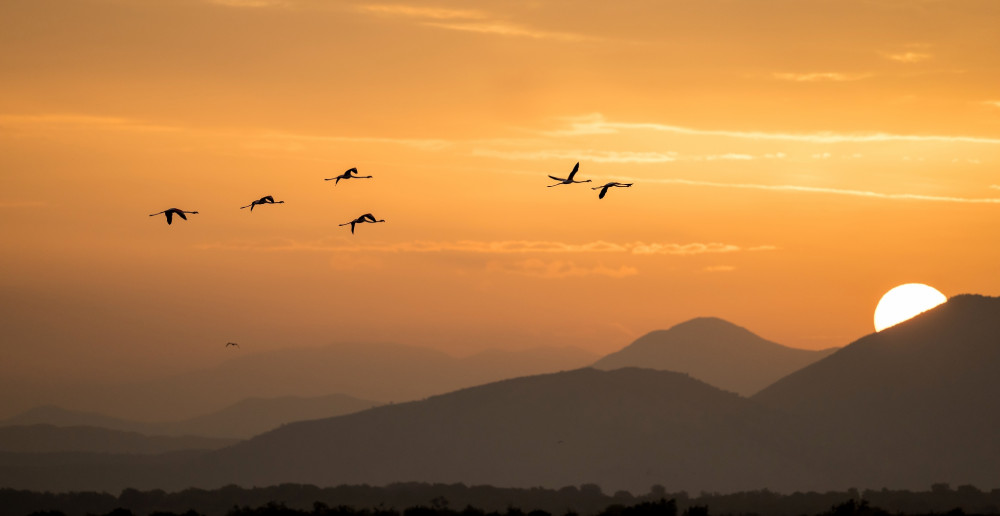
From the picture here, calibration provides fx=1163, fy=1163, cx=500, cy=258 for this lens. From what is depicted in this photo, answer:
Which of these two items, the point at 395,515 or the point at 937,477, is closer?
the point at 395,515

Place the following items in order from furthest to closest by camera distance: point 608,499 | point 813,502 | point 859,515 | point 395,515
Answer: point 608,499 → point 813,502 → point 395,515 → point 859,515

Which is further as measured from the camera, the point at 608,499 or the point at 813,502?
the point at 608,499

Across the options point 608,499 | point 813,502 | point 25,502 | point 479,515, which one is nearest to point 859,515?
point 479,515

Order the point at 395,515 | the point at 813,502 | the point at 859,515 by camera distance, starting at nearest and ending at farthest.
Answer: the point at 859,515, the point at 395,515, the point at 813,502

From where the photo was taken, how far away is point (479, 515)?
102 metres

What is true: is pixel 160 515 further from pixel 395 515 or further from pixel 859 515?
pixel 859 515

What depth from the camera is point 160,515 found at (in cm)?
9944

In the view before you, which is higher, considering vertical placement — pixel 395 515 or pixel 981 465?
pixel 981 465

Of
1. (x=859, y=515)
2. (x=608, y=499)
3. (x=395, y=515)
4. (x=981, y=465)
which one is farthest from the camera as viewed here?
(x=981, y=465)

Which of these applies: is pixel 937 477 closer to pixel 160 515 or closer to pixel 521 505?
pixel 521 505

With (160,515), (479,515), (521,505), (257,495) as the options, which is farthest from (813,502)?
(160,515)

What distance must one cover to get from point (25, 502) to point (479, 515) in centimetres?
7885

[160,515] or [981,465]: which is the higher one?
[981,465]

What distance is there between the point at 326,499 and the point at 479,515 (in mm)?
45901
